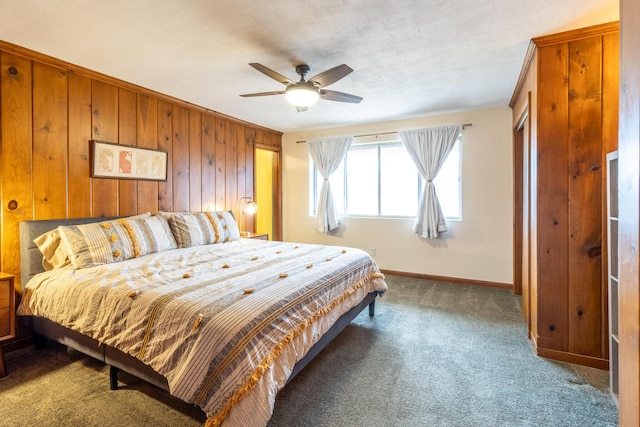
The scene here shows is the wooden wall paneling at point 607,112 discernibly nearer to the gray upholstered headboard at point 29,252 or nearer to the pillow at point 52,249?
the pillow at point 52,249

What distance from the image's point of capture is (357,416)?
1705 mm

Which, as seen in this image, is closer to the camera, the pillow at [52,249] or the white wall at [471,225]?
the pillow at [52,249]

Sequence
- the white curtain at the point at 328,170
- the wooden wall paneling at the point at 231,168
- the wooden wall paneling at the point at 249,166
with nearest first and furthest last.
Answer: the wooden wall paneling at the point at 231,168
the wooden wall paneling at the point at 249,166
the white curtain at the point at 328,170

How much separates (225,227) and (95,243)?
1417mm

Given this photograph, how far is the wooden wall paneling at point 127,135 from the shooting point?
3172 millimetres

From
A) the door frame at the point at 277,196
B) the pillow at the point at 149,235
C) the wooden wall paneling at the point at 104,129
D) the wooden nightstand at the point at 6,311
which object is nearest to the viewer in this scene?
the wooden nightstand at the point at 6,311

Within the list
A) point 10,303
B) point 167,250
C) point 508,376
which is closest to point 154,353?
point 10,303

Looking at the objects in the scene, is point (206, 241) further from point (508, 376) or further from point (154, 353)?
point (508, 376)

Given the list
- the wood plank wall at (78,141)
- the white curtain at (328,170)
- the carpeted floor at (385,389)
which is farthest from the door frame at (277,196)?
the carpeted floor at (385,389)

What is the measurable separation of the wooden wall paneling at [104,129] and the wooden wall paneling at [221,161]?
1.35m

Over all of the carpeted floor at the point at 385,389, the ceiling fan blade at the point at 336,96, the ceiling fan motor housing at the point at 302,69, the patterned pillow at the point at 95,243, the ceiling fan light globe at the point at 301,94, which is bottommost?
the carpeted floor at the point at 385,389

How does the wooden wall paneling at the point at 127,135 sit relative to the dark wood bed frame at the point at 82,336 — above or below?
above

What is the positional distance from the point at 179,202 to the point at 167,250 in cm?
96

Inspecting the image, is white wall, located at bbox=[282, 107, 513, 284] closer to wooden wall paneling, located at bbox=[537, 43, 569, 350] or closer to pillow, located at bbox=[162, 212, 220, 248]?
wooden wall paneling, located at bbox=[537, 43, 569, 350]
